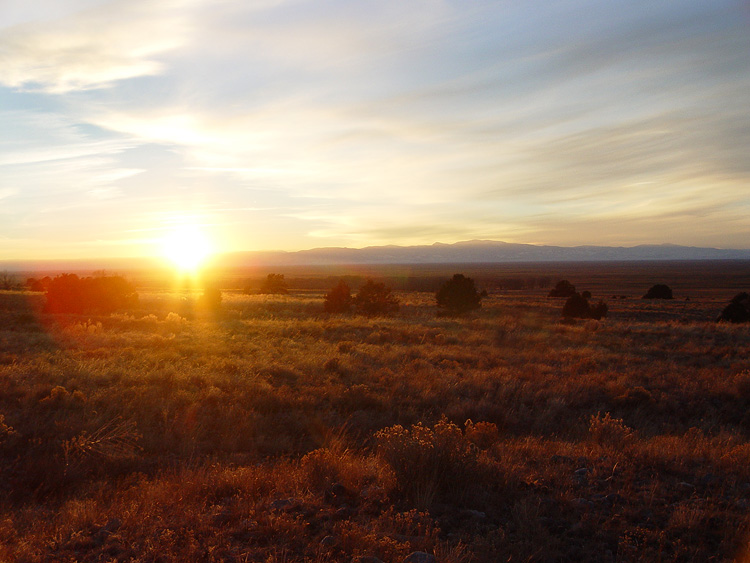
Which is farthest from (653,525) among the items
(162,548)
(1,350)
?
(1,350)

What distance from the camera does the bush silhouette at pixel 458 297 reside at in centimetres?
2883

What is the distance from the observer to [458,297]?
95.1 ft

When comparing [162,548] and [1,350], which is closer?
[162,548]

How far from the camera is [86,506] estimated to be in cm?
447

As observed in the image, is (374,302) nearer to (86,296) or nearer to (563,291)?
(86,296)

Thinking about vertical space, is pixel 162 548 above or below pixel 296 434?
above

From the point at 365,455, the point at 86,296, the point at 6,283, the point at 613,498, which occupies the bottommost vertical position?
the point at 365,455

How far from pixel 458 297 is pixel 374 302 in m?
5.24

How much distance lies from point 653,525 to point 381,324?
57.3 feet

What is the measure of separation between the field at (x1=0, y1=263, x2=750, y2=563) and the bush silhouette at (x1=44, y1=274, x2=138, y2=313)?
49.2 feet

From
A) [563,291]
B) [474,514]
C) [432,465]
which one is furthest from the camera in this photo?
[563,291]

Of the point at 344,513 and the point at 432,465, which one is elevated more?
the point at 432,465

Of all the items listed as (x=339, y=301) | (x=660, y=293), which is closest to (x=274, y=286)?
(x=339, y=301)

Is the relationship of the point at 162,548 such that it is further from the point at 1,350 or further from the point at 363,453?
the point at 1,350
